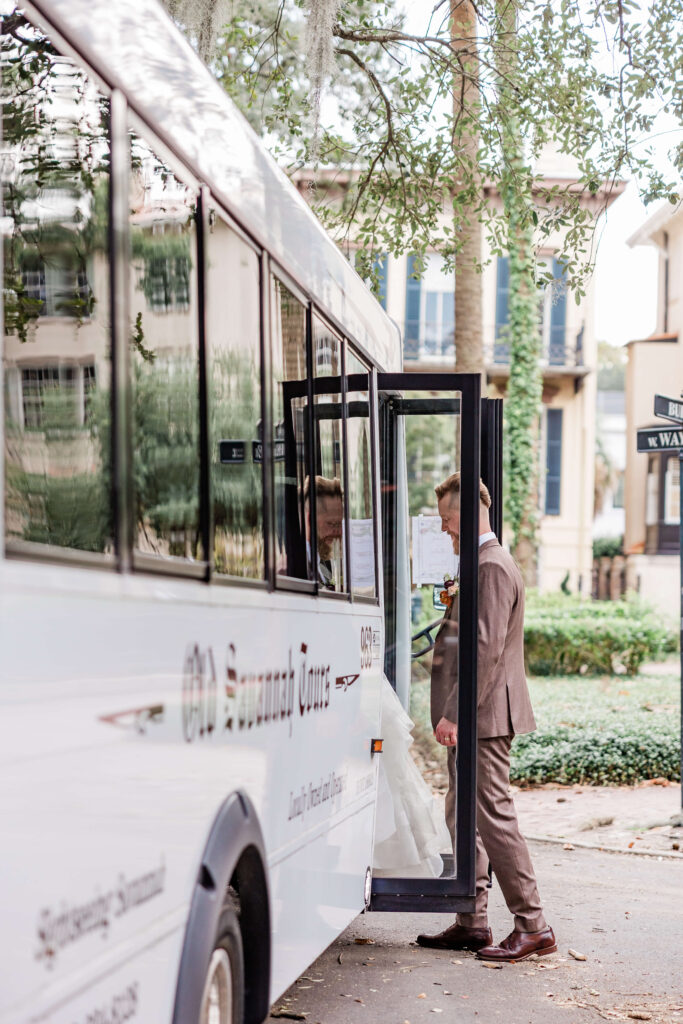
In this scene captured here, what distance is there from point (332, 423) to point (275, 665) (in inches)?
59.4

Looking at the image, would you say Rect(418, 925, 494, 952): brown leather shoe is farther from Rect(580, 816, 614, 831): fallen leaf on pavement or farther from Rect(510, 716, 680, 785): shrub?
Rect(510, 716, 680, 785): shrub

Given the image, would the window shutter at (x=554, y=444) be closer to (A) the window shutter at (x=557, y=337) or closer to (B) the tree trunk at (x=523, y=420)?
(A) the window shutter at (x=557, y=337)

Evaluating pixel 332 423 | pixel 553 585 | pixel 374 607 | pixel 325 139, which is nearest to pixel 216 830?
pixel 332 423

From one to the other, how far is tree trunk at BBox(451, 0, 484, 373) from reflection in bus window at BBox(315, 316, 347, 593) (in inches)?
184

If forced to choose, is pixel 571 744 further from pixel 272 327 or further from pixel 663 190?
pixel 272 327

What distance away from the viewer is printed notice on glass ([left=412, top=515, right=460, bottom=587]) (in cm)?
642

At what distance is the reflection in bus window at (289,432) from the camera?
4.38 metres

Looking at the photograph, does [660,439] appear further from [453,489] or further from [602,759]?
[453,489]

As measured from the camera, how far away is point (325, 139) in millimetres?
11883

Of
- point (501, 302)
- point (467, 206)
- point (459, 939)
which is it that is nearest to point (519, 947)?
point (459, 939)

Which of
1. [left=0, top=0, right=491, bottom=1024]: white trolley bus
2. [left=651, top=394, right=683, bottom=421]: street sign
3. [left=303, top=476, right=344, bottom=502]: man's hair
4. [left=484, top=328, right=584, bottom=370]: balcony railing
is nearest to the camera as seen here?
[left=0, top=0, right=491, bottom=1024]: white trolley bus

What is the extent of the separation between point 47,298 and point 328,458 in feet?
4.50

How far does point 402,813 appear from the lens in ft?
21.1

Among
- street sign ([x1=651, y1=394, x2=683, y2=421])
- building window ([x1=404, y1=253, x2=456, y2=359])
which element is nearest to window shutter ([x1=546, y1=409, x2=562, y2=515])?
building window ([x1=404, y1=253, x2=456, y2=359])
